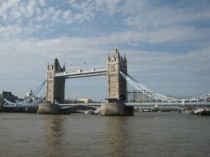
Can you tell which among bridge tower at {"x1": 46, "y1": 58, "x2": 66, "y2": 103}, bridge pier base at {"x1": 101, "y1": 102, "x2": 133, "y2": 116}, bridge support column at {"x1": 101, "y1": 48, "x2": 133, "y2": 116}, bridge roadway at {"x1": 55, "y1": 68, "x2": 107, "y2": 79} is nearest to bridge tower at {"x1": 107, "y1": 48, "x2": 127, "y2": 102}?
bridge support column at {"x1": 101, "y1": 48, "x2": 133, "y2": 116}

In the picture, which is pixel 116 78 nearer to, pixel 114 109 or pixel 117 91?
pixel 117 91

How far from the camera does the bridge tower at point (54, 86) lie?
3951 inches

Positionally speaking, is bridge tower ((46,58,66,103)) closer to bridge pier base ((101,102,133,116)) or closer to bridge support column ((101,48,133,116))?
bridge support column ((101,48,133,116))

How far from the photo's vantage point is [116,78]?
267 feet

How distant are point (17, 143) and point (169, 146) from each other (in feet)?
28.3

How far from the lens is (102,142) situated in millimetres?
22484

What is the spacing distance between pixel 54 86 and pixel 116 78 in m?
25.0

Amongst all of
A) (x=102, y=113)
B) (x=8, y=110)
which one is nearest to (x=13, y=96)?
(x=8, y=110)

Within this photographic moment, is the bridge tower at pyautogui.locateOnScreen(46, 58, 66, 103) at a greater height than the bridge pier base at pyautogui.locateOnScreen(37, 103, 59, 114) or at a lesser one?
greater

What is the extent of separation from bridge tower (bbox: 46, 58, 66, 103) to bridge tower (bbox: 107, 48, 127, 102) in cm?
2259

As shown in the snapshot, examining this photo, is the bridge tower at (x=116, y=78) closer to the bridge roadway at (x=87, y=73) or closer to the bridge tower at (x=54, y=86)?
the bridge roadway at (x=87, y=73)

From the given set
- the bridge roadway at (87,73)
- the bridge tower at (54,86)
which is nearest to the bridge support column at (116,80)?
the bridge roadway at (87,73)

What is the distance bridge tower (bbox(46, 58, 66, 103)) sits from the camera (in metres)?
100

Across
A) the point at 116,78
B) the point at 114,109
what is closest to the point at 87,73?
the point at 116,78
